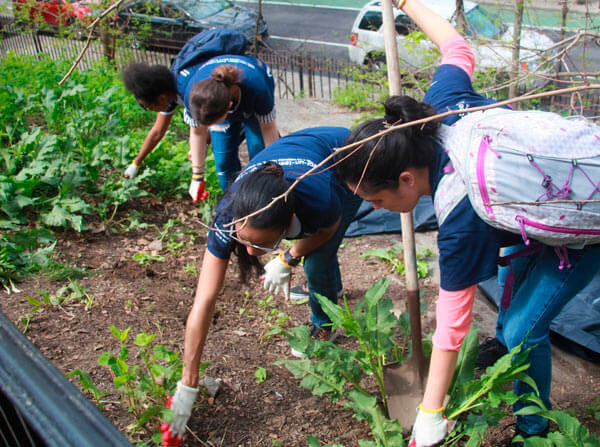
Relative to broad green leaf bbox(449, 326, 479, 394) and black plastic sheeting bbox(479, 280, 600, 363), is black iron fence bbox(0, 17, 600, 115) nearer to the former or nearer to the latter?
black plastic sheeting bbox(479, 280, 600, 363)

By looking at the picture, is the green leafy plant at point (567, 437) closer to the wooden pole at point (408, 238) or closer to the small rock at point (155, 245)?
the wooden pole at point (408, 238)

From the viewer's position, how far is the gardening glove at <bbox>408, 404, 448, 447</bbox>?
72.8 inches

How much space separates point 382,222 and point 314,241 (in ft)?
5.94

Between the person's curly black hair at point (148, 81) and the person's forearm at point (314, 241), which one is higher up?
the person's curly black hair at point (148, 81)

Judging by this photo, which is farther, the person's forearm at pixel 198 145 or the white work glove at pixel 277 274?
the person's forearm at pixel 198 145

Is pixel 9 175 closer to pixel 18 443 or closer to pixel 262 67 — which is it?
pixel 262 67

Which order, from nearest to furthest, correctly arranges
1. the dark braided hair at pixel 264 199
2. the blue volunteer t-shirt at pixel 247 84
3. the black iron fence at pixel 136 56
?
the dark braided hair at pixel 264 199 < the blue volunteer t-shirt at pixel 247 84 < the black iron fence at pixel 136 56

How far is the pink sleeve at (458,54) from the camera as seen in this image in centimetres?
211

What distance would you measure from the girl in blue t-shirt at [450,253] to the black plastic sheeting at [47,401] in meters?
1.11

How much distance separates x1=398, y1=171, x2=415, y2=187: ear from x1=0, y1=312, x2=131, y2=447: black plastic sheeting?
3.98ft

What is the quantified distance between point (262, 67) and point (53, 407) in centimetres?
295

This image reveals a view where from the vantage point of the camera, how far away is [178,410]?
2.09 m

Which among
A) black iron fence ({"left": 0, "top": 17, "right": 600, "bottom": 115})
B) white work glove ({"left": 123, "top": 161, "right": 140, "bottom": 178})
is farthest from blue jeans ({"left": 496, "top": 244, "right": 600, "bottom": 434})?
black iron fence ({"left": 0, "top": 17, "right": 600, "bottom": 115})

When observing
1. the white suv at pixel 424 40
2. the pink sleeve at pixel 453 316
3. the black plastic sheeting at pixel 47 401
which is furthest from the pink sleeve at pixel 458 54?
the white suv at pixel 424 40
